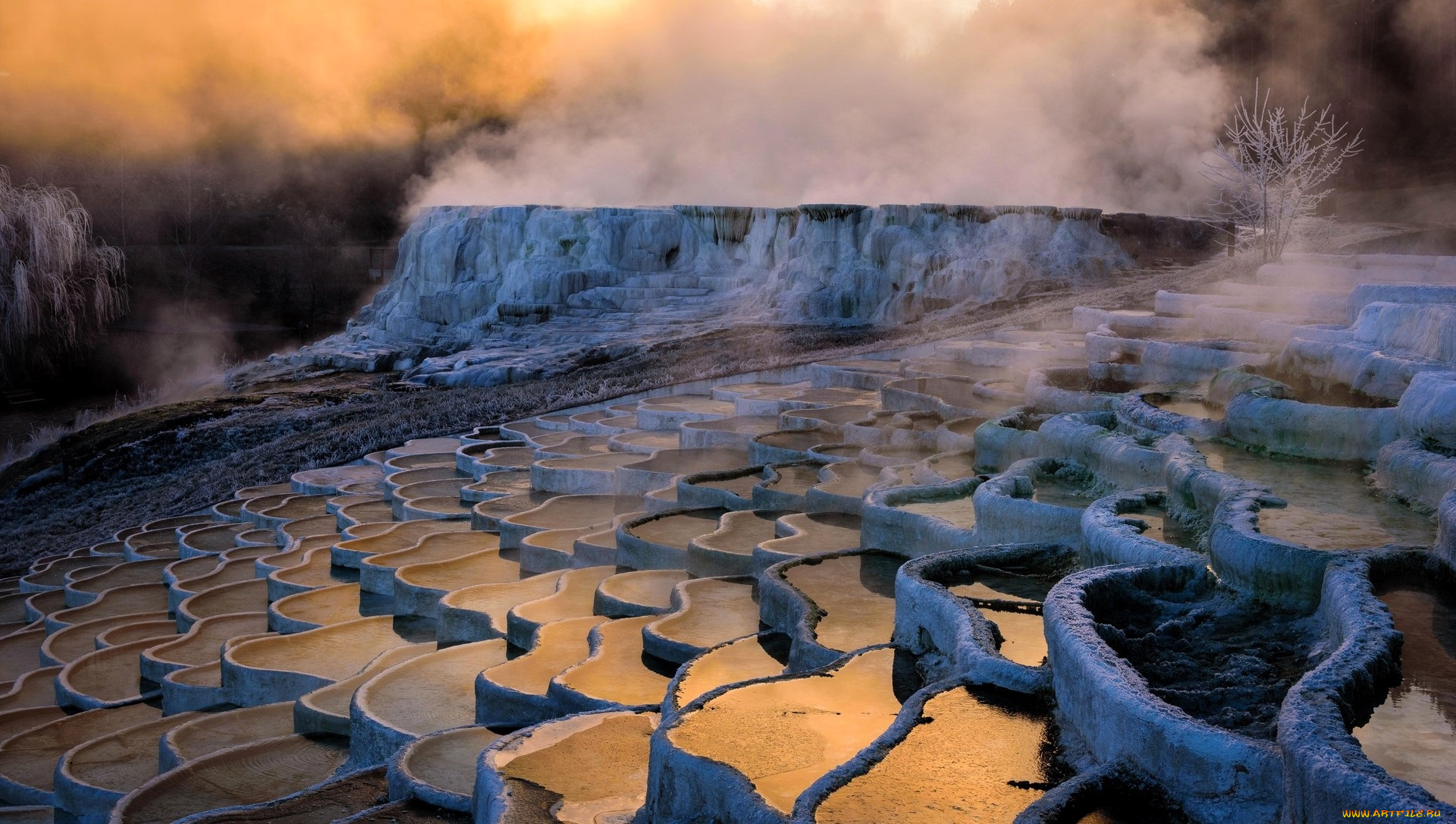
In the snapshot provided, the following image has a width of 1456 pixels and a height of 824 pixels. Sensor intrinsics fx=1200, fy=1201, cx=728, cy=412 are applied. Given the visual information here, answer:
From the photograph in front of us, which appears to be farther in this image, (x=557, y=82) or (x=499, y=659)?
(x=557, y=82)

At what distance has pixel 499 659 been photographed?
418cm

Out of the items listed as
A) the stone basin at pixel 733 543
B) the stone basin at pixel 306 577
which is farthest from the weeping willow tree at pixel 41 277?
the stone basin at pixel 733 543

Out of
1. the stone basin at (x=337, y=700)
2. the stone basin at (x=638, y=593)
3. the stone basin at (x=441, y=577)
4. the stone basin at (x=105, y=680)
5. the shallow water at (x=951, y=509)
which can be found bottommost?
the stone basin at (x=105, y=680)

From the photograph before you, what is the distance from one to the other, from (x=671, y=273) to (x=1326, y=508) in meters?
11.5

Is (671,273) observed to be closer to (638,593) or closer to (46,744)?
(638,593)

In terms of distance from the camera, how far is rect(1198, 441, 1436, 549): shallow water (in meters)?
3.05

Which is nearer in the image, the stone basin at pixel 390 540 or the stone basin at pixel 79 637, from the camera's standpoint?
the stone basin at pixel 79 637

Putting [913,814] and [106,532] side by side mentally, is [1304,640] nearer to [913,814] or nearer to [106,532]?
[913,814]

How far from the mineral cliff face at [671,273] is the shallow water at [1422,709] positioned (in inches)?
372

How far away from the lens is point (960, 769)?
215 cm

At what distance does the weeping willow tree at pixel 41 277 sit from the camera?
1362 centimetres

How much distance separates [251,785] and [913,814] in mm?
2458

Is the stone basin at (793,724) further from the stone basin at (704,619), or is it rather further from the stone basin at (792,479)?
the stone basin at (792,479)

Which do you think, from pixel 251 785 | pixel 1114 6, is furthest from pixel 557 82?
pixel 251 785
